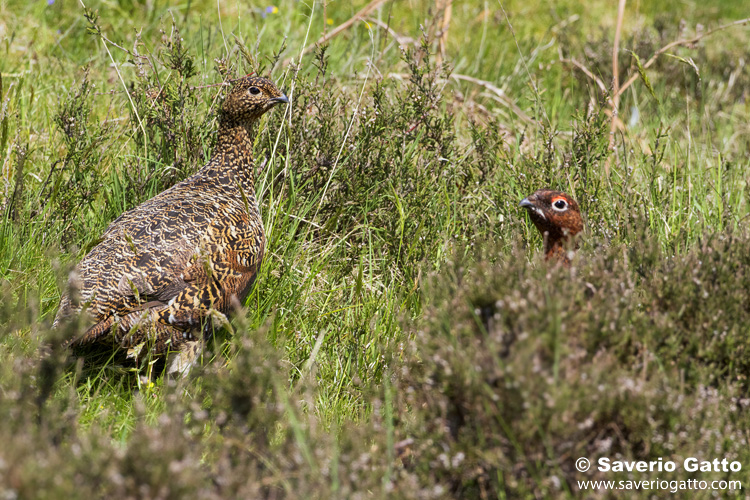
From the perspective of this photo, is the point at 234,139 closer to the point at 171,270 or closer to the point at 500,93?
the point at 171,270

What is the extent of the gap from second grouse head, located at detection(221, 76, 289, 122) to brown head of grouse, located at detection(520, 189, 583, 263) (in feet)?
5.35

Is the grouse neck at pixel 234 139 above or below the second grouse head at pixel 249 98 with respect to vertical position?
below

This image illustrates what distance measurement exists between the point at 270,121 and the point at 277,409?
9.76 ft

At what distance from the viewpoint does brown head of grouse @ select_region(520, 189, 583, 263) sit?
3.67 m

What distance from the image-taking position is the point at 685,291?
2.78m

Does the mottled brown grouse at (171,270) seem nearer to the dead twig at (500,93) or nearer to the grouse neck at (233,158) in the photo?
the grouse neck at (233,158)

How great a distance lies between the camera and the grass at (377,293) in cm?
220

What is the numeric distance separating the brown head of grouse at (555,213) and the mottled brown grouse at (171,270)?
1.52 meters

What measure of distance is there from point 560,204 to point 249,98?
1945 mm

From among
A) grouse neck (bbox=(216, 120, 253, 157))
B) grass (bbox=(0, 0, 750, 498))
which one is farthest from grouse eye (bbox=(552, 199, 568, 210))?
grouse neck (bbox=(216, 120, 253, 157))

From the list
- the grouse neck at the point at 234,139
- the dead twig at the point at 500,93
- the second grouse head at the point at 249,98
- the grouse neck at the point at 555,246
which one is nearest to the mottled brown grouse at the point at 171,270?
the grouse neck at the point at 234,139

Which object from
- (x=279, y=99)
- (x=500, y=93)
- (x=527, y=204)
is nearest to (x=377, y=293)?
(x=527, y=204)

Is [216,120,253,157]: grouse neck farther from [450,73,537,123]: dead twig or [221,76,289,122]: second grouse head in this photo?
[450,73,537,123]: dead twig

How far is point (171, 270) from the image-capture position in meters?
3.50
